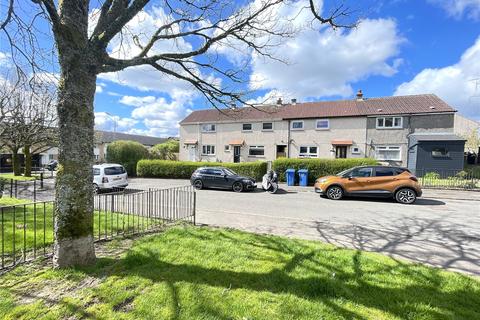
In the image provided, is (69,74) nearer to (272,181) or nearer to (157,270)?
(157,270)

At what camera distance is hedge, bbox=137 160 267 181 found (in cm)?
1961

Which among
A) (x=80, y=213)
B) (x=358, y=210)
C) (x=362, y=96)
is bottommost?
(x=358, y=210)

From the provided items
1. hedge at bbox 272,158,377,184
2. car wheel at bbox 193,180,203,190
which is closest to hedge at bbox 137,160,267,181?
hedge at bbox 272,158,377,184

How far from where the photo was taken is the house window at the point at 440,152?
19609mm

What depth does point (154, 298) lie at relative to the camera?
118 inches

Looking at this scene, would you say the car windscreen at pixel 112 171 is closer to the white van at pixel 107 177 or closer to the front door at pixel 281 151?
the white van at pixel 107 177

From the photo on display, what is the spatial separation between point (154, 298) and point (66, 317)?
0.89 m

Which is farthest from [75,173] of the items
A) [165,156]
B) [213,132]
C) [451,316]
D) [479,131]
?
[479,131]

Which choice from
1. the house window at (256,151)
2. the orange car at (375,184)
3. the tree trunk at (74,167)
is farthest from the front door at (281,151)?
the tree trunk at (74,167)

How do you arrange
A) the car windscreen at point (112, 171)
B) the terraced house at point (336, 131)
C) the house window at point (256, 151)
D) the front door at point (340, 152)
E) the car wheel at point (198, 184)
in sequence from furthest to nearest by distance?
the house window at point (256, 151) < the front door at point (340, 152) < the terraced house at point (336, 131) < the car wheel at point (198, 184) < the car windscreen at point (112, 171)

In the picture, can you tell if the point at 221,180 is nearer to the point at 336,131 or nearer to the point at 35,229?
the point at 35,229

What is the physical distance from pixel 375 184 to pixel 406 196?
130 cm

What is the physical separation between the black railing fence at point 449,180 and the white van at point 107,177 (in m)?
18.2

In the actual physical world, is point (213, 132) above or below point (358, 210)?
above
